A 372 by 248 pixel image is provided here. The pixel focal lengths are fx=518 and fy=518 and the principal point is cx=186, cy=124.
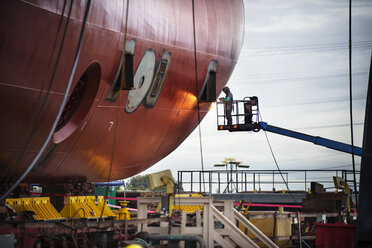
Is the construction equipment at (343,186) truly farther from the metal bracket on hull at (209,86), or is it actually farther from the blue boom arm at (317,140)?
the blue boom arm at (317,140)

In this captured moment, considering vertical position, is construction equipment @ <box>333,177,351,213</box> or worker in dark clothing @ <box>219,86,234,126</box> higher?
worker in dark clothing @ <box>219,86,234,126</box>

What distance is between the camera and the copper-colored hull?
25.8 ft

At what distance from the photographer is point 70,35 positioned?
8250 millimetres

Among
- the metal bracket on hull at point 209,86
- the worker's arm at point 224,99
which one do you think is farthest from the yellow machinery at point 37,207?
the worker's arm at point 224,99

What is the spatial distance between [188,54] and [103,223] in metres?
3.94

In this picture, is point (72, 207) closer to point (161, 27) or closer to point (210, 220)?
point (210, 220)

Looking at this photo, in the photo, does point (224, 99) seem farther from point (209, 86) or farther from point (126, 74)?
point (126, 74)

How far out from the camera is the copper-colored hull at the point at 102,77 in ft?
25.8

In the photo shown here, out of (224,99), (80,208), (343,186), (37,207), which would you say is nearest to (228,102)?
(224,99)

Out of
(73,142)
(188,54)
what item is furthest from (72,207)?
(188,54)

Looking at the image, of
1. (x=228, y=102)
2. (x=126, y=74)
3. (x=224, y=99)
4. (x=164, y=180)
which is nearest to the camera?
(x=164, y=180)

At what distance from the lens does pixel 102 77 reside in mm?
9250

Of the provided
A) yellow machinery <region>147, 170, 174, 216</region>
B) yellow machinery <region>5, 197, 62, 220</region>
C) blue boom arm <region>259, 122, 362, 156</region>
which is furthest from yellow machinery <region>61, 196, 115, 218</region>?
blue boom arm <region>259, 122, 362, 156</region>

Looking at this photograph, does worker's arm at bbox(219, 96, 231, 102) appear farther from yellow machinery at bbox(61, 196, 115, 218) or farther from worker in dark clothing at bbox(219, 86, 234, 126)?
yellow machinery at bbox(61, 196, 115, 218)
